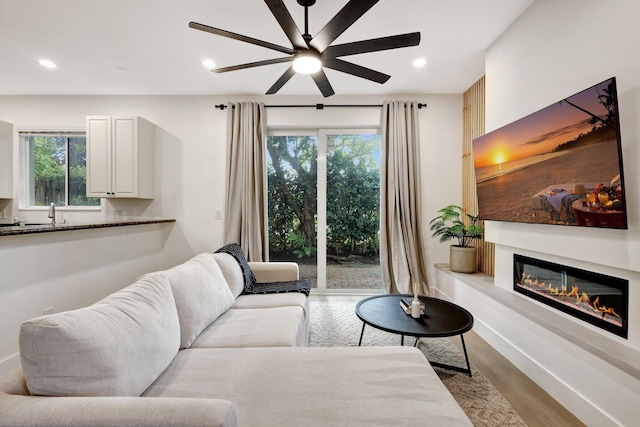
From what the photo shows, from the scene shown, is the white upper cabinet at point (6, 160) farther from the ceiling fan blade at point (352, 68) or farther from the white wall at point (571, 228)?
the white wall at point (571, 228)

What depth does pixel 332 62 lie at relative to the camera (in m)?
1.99

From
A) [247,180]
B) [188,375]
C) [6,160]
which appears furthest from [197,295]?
[6,160]

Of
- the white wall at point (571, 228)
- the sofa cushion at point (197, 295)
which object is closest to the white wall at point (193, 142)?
the white wall at point (571, 228)

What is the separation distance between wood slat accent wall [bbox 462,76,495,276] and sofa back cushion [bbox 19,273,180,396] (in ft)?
10.5

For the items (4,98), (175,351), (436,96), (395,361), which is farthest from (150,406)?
(4,98)

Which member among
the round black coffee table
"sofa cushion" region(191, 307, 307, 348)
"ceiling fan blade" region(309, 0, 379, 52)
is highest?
"ceiling fan blade" region(309, 0, 379, 52)

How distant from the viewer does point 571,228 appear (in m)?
1.80

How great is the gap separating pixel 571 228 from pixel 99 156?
191 inches

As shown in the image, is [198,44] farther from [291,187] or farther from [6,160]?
[6,160]

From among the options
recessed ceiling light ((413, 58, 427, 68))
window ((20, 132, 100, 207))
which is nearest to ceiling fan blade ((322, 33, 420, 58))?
recessed ceiling light ((413, 58, 427, 68))

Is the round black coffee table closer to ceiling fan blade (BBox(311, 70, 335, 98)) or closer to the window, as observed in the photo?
ceiling fan blade (BBox(311, 70, 335, 98))

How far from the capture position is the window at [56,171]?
3895 millimetres

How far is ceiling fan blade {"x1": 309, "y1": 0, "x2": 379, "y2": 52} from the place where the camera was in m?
1.39

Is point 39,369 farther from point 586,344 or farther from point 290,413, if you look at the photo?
point 586,344
